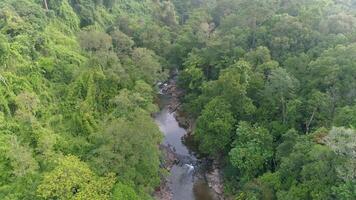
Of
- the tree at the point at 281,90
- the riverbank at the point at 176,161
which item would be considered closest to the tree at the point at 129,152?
the riverbank at the point at 176,161

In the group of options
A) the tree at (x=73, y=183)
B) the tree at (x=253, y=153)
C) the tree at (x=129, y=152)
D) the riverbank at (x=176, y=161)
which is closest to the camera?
the tree at (x=73, y=183)

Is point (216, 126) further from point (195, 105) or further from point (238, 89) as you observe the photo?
point (195, 105)

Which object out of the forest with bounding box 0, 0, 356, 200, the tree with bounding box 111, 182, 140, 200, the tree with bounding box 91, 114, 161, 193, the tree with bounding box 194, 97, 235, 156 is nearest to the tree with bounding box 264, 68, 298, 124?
the forest with bounding box 0, 0, 356, 200

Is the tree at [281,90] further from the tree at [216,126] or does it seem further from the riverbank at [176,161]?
the riverbank at [176,161]

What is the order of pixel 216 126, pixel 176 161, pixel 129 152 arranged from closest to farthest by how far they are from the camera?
1. pixel 129 152
2. pixel 216 126
3. pixel 176 161

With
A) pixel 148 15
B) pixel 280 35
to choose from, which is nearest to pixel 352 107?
pixel 280 35

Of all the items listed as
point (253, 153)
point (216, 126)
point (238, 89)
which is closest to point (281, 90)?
point (238, 89)

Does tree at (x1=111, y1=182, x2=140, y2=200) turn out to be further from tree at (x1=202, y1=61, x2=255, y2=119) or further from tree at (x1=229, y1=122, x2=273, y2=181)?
tree at (x1=202, y1=61, x2=255, y2=119)
